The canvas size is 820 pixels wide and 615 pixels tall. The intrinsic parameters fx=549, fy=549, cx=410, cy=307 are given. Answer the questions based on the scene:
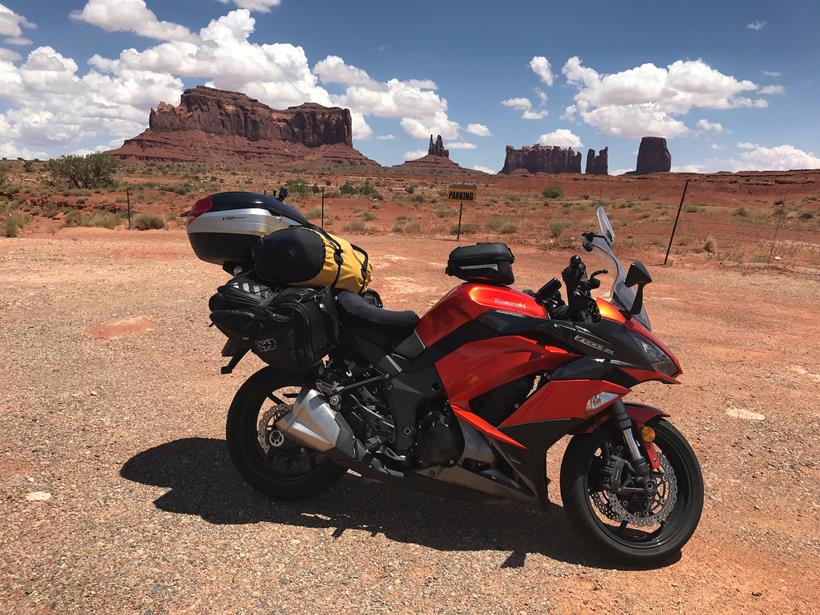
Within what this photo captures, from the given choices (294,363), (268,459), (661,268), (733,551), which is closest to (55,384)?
(268,459)

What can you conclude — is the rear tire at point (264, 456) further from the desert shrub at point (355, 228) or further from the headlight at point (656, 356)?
the desert shrub at point (355, 228)

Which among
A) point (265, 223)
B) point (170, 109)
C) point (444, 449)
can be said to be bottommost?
point (444, 449)

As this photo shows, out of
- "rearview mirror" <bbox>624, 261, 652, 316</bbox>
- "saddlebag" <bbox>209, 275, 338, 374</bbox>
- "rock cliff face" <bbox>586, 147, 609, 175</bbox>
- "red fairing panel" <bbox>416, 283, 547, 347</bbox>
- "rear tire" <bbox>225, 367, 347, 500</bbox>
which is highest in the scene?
"rock cliff face" <bbox>586, 147, 609, 175</bbox>

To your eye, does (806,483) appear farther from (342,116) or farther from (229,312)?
(342,116)

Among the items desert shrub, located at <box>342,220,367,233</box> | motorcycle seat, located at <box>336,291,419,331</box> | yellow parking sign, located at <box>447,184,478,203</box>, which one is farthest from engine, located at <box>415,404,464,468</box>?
desert shrub, located at <box>342,220,367,233</box>

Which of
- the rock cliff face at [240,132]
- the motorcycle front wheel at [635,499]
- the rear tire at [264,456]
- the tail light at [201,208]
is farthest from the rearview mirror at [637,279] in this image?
the rock cliff face at [240,132]

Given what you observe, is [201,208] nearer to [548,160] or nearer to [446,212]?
[446,212]

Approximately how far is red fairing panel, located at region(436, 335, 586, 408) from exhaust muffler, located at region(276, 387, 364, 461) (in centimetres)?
62

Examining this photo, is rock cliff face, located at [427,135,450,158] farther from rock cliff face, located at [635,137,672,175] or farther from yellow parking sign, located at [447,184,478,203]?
yellow parking sign, located at [447,184,478,203]

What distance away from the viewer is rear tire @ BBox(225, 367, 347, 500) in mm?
3221

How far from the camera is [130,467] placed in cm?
354

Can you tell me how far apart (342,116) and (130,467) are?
158 m

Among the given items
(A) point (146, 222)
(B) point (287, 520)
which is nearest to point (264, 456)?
(B) point (287, 520)

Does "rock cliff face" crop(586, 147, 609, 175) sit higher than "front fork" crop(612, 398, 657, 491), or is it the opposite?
"rock cliff face" crop(586, 147, 609, 175)
